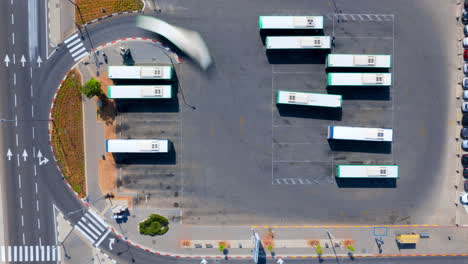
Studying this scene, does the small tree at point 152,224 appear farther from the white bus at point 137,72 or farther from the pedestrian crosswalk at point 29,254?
the white bus at point 137,72

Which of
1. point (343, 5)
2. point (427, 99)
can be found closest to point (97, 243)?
point (343, 5)

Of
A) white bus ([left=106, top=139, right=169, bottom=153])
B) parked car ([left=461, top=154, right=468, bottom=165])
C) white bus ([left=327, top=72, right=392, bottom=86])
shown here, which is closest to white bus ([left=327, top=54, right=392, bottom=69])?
white bus ([left=327, top=72, right=392, bottom=86])

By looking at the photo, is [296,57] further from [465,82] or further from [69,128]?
[69,128]

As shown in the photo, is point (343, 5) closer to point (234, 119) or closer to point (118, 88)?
point (234, 119)

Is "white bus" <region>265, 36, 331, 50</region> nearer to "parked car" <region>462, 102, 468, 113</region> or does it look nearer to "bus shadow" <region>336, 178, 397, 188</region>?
"bus shadow" <region>336, 178, 397, 188</region>

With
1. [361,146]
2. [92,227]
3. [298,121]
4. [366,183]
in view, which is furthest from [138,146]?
[366,183]

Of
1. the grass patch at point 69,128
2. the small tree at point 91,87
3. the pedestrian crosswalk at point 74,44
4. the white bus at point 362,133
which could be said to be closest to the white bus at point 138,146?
the grass patch at point 69,128
